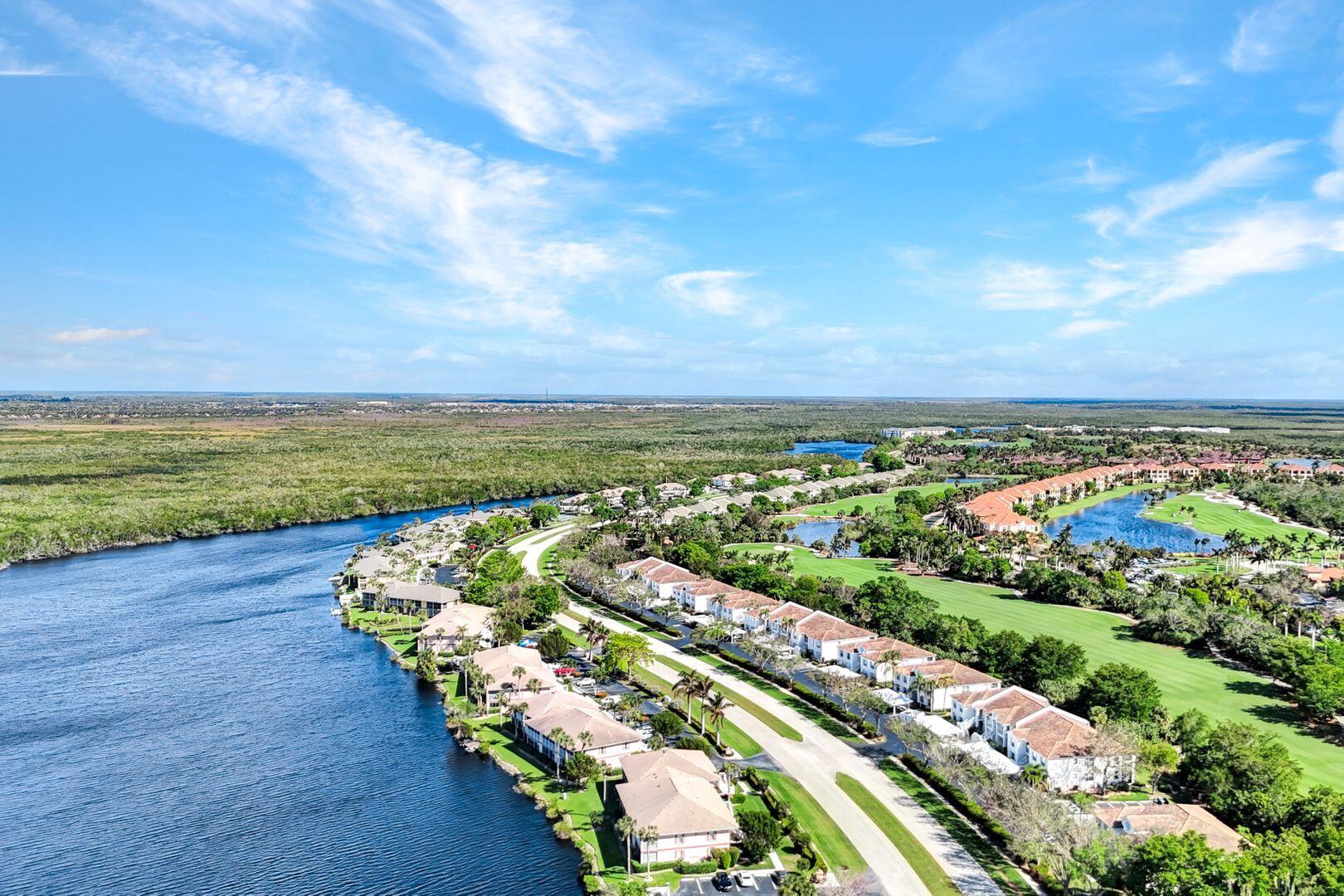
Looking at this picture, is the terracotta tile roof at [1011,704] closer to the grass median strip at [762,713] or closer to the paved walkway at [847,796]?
the paved walkway at [847,796]

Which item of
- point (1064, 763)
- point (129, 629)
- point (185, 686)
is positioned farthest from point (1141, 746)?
point (129, 629)

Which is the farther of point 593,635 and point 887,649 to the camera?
point 593,635

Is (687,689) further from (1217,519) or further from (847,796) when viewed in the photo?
(1217,519)

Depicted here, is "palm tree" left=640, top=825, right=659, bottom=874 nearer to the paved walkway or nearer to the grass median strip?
the paved walkway

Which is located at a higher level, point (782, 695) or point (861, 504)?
point (861, 504)

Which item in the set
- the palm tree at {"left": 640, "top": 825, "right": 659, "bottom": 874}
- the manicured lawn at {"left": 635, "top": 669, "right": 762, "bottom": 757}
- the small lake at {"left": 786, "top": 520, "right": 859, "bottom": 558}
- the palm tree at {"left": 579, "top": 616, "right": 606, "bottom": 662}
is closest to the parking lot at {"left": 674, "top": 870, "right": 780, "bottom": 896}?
the palm tree at {"left": 640, "top": 825, "right": 659, "bottom": 874}

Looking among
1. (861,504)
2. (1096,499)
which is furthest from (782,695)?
(1096,499)
